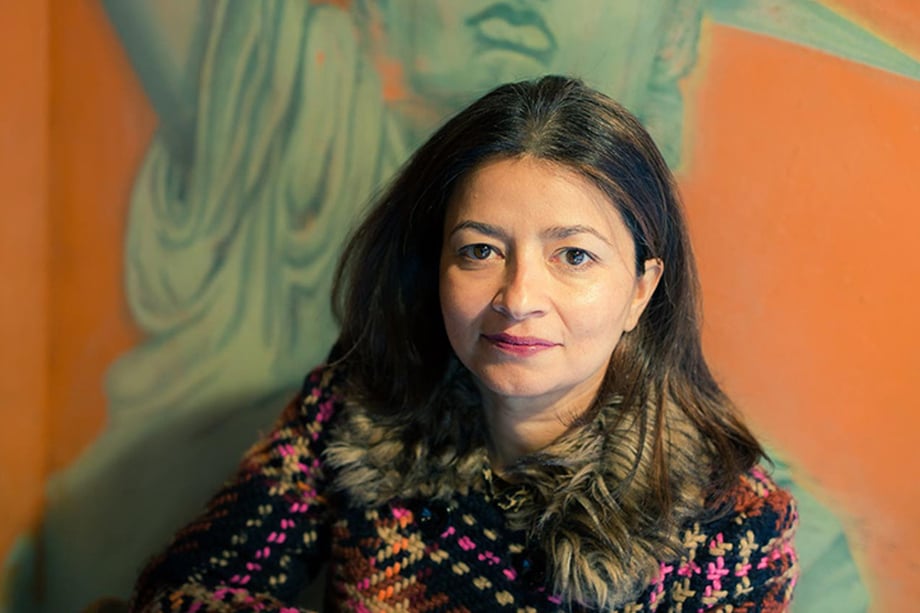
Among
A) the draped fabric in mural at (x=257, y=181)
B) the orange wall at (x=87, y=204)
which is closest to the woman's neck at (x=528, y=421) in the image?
the draped fabric in mural at (x=257, y=181)

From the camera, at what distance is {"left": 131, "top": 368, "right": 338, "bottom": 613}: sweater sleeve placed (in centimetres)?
124

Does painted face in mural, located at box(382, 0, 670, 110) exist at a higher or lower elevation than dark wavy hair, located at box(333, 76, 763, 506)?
higher

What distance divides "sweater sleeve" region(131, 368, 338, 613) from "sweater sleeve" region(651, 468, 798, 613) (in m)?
0.48

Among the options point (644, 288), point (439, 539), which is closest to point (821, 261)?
point (644, 288)

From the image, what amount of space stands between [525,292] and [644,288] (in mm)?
198

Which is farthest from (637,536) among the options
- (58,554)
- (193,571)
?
(58,554)

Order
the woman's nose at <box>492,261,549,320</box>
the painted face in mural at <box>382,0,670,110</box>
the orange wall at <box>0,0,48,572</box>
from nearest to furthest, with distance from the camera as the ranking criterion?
the woman's nose at <box>492,261,549,320</box>, the painted face in mural at <box>382,0,670,110</box>, the orange wall at <box>0,0,48,572</box>

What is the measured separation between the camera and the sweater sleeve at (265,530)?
4.06ft

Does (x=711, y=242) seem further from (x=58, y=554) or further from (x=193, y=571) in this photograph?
(x=58, y=554)

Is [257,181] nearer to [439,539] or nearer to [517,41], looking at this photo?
[517,41]

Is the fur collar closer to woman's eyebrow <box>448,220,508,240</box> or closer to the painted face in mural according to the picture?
woman's eyebrow <box>448,220,508,240</box>

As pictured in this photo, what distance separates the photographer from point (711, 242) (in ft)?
4.47

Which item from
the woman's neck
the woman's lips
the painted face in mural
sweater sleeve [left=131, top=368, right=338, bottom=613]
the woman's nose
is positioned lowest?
sweater sleeve [left=131, top=368, right=338, bottom=613]

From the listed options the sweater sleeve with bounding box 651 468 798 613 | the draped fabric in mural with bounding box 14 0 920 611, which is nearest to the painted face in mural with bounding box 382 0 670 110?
the draped fabric in mural with bounding box 14 0 920 611
